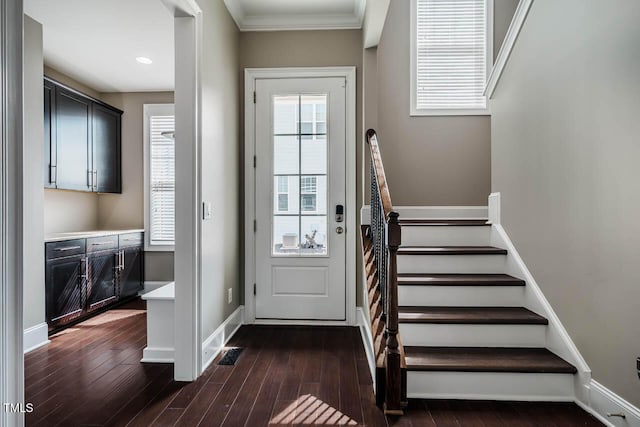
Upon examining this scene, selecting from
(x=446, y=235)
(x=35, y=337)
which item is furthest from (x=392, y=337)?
(x=35, y=337)

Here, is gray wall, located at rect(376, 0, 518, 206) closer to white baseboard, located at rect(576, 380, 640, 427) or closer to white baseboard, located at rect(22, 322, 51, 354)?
white baseboard, located at rect(576, 380, 640, 427)

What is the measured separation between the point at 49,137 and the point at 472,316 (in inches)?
163

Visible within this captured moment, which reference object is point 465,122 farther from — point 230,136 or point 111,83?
point 111,83

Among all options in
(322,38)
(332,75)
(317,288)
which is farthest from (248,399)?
(322,38)

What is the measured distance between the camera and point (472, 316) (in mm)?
2242

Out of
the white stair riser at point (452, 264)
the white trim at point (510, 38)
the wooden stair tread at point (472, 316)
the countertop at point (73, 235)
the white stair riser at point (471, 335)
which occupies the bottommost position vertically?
the white stair riser at point (471, 335)

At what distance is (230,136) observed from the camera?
3119mm

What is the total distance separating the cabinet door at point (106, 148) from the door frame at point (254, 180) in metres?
2.10

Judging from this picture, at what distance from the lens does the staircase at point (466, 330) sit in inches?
78.4

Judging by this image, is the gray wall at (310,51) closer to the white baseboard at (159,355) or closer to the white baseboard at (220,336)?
the white baseboard at (220,336)

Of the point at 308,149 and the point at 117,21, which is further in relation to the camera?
the point at 308,149

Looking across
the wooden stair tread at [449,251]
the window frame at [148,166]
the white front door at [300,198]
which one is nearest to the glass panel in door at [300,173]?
the white front door at [300,198]

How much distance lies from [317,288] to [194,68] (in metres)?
2.16

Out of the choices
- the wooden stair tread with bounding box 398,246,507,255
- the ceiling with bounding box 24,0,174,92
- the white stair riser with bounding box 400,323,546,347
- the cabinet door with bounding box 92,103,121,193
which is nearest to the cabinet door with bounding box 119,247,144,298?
the cabinet door with bounding box 92,103,121,193
